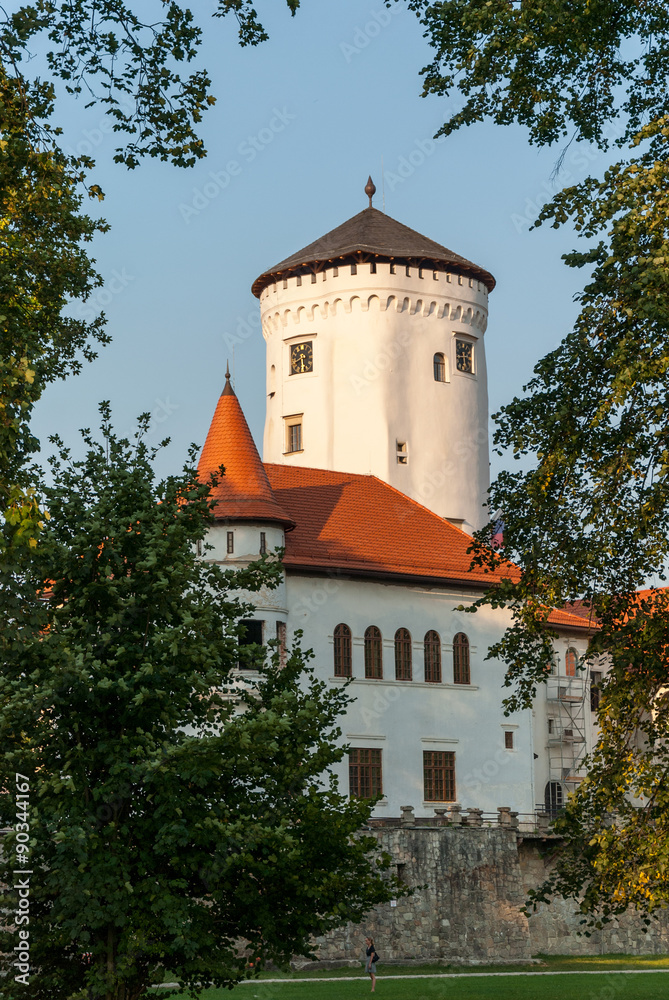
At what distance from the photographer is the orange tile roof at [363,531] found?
41562 mm

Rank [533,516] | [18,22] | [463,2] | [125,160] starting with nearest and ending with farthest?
[18,22] → [125,160] → [463,2] → [533,516]

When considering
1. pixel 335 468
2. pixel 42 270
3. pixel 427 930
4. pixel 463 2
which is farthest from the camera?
pixel 335 468

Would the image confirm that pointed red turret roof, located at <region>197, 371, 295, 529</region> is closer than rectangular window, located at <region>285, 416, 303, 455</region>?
Yes

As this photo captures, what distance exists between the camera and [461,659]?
4328 centimetres

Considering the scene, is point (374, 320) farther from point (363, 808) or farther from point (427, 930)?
point (363, 808)

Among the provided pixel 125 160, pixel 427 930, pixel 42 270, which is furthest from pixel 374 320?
pixel 125 160

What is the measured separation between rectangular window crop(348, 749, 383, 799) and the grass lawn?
595 centimetres

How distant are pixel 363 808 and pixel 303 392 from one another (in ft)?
122

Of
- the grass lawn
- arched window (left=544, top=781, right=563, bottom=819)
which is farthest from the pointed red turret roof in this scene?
arched window (left=544, top=781, right=563, bottom=819)

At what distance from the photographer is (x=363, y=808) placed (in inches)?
633

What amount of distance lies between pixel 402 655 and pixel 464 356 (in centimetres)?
1550

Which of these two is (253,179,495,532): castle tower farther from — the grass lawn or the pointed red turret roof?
the grass lawn

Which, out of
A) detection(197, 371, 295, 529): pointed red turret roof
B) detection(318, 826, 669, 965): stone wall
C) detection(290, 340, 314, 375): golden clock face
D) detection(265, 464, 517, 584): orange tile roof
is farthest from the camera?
detection(290, 340, 314, 375): golden clock face

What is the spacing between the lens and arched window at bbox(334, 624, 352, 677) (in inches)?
1597
